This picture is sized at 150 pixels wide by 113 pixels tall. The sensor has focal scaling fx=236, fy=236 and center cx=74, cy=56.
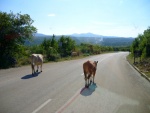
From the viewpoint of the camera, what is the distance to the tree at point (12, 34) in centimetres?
2567

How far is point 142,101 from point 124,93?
164 centimetres

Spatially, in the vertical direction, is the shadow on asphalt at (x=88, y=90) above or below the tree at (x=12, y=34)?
below

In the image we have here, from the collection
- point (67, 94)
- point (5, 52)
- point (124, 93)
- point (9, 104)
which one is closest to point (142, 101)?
point (124, 93)

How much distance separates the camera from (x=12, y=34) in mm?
26359

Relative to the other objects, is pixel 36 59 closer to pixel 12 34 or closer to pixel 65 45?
pixel 12 34

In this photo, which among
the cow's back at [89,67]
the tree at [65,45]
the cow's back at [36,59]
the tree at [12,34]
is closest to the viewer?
the cow's back at [89,67]

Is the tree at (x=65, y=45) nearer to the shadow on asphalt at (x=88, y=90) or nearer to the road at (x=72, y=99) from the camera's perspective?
the shadow on asphalt at (x=88, y=90)

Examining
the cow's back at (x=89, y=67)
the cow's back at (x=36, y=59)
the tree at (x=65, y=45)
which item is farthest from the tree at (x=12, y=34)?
the tree at (x=65, y=45)

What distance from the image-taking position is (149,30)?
42156 millimetres

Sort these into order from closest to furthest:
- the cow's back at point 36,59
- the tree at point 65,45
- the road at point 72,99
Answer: the road at point 72,99 → the cow's back at point 36,59 → the tree at point 65,45

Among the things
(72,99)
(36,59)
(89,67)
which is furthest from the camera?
(36,59)

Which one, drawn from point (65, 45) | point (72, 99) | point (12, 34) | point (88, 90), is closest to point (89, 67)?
point (88, 90)

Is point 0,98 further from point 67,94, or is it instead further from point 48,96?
point 67,94

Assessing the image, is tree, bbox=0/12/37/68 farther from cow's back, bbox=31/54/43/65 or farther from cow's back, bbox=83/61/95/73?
cow's back, bbox=83/61/95/73
